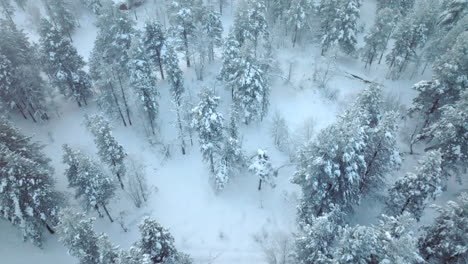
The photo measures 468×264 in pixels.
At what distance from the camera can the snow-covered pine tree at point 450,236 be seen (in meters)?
21.2

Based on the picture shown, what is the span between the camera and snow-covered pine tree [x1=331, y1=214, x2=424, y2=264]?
58.5 feet

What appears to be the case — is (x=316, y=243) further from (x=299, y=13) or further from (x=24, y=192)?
(x=299, y=13)

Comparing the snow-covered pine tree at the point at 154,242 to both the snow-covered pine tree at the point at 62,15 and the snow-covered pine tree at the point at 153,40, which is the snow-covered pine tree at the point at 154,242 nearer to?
the snow-covered pine tree at the point at 153,40

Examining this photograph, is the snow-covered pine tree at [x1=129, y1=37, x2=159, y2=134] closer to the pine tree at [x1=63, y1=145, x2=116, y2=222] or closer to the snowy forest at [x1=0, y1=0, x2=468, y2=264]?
the snowy forest at [x1=0, y1=0, x2=468, y2=264]

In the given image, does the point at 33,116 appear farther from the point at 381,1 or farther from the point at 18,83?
the point at 381,1

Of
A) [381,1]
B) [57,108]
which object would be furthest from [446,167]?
[57,108]

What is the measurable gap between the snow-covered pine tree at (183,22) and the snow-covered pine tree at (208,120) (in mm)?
15825

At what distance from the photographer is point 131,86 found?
37.8 metres

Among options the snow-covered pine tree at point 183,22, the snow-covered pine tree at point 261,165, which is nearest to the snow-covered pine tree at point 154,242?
the snow-covered pine tree at point 261,165

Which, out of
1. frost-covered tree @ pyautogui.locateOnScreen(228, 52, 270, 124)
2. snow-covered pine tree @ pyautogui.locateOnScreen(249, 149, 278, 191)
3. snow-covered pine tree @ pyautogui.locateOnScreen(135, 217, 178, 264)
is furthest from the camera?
frost-covered tree @ pyautogui.locateOnScreen(228, 52, 270, 124)

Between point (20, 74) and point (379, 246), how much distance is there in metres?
38.3

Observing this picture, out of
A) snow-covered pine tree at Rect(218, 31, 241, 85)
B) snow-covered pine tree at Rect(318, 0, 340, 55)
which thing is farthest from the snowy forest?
snow-covered pine tree at Rect(318, 0, 340, 55)

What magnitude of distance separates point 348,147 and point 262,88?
1549 centimetres

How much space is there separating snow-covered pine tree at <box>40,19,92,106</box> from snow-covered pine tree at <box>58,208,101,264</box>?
20865 mm
